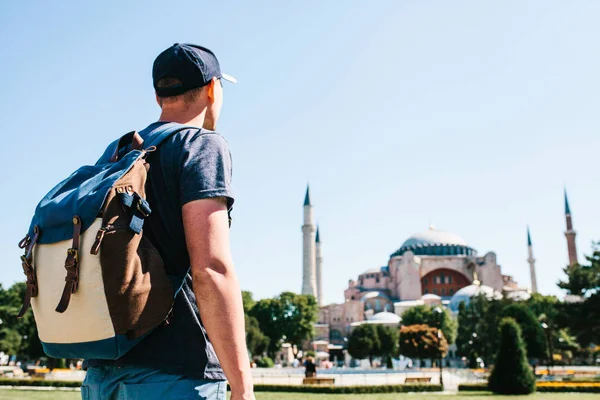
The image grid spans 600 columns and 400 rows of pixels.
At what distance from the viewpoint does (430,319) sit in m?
46.4

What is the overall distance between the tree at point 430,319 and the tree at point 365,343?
180 inches

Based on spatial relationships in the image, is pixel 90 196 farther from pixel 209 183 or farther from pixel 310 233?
pixel 310 233

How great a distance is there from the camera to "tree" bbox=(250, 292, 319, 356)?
169 ft

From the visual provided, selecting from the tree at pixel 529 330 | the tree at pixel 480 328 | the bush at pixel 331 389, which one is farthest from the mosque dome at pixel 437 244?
the bush at pixel 331 389

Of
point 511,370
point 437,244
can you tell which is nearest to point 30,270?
point 511,370

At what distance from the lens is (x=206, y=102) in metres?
1.68

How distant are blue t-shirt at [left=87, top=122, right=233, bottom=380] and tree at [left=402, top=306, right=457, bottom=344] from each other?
44.9 m

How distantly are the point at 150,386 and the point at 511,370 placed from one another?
16.8 m

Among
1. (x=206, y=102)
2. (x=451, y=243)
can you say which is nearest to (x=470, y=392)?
(x=206, y=102)

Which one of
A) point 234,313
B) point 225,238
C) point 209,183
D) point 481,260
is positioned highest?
point 481,260

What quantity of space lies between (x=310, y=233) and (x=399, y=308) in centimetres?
1186

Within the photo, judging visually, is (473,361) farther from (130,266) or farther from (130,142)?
(130,266)

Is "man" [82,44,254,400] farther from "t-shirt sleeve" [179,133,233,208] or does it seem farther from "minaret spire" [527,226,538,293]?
"minaret spire" [527,226,538,293]

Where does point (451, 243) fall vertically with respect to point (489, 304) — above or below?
above
